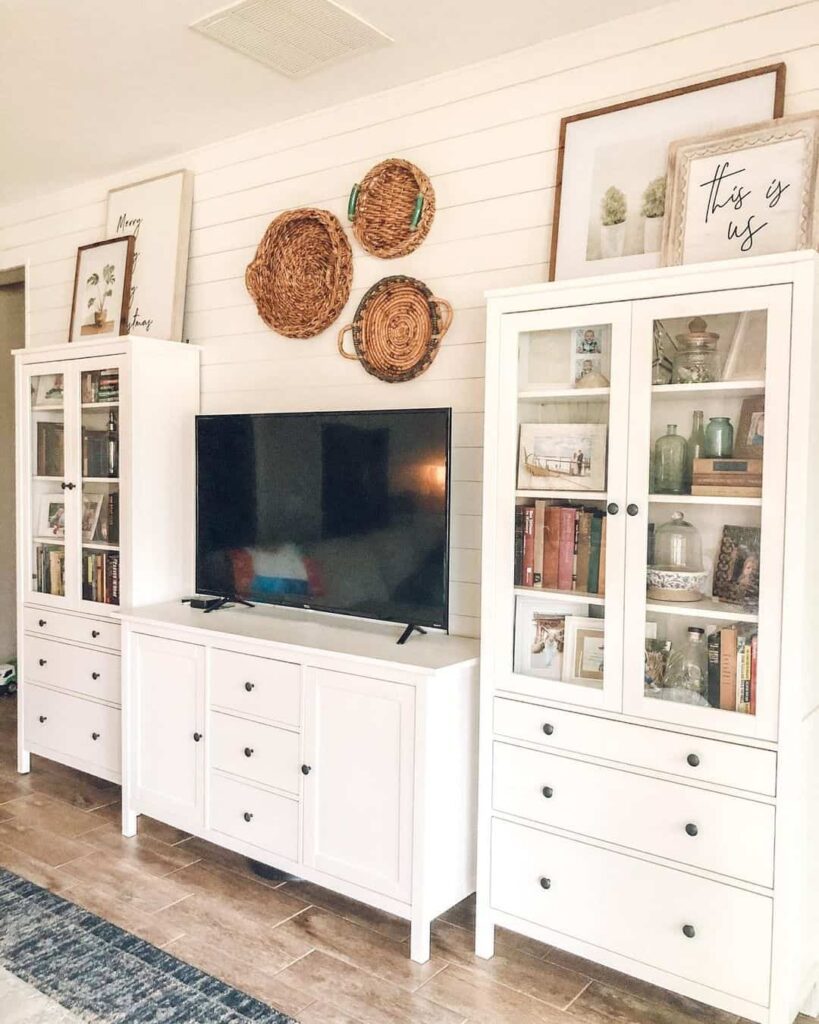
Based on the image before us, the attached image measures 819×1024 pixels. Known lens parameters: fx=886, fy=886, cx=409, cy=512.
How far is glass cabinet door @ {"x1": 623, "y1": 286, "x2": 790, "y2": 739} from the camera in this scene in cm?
199

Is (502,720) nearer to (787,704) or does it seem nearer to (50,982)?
(787,704)

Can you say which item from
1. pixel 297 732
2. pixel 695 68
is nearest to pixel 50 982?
pixel 297 732

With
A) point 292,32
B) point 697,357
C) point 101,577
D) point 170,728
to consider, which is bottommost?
point 170,728

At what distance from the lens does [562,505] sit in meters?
2.36

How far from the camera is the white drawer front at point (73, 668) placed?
3521 mm

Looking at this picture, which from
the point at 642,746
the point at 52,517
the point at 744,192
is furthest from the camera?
the point at 52,517

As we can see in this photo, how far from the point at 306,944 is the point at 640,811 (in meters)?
1.04

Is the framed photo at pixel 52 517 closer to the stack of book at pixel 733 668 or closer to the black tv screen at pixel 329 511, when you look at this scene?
the black tv screen at pixel 329 511

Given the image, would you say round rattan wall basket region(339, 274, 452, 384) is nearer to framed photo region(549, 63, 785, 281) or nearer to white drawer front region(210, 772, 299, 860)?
framed photo region(549, 63, 785, 281)

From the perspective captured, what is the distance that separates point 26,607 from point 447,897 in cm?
236

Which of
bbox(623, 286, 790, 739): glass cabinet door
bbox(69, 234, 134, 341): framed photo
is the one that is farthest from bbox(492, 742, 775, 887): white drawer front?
bbox(69, 234, 134, 341): framed photo

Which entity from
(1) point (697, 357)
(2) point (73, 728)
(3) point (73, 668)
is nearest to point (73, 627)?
(3) point (73, 668)

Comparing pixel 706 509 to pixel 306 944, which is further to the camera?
pixel 306 944

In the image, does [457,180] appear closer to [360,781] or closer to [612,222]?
[612,222]
